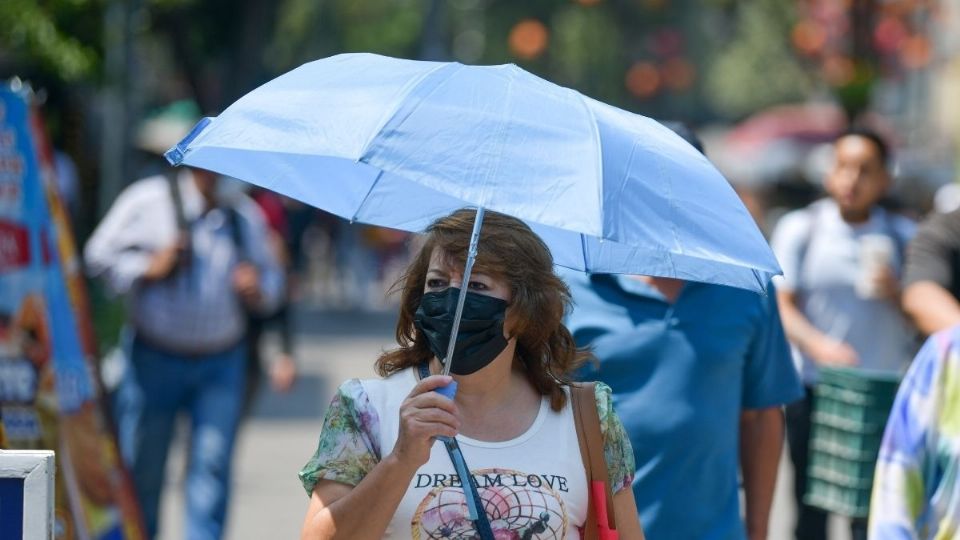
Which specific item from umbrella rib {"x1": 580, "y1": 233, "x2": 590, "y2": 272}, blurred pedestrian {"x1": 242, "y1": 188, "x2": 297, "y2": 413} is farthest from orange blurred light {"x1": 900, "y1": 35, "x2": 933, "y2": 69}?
umbrella rib {"x1": 580, "y1": 233, "x2": 590, "y2": 272}

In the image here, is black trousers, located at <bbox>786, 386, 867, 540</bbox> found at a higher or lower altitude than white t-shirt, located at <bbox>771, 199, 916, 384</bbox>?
lower

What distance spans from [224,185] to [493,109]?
5.02 m

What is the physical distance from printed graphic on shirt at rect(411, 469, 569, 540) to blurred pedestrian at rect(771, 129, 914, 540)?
4.12 meters

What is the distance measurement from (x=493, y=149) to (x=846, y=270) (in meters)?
4.56

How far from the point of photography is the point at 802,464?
742cm

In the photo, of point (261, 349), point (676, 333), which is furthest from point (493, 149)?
point (261, 349)

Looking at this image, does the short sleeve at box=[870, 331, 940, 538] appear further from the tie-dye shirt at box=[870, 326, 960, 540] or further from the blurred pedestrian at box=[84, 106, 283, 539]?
the blurred pedestrian at box=[84, 106, 283, 539]

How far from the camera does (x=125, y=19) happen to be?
12.2 metres

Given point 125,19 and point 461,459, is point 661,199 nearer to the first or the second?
point 461,459

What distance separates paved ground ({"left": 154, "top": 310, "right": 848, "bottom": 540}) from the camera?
9.95 m

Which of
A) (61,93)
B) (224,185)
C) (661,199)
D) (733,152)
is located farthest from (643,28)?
(661,199)

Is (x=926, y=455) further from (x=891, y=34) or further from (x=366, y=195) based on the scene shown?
(x=891, y=34)

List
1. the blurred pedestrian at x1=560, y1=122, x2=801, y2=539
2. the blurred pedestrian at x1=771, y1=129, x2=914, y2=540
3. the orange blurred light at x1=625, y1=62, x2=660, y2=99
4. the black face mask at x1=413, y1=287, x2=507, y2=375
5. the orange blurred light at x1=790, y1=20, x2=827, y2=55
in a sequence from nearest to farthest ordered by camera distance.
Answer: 1. the black face mask at x1=413, y1=287, x2=507, y2=375
2. the blurred pedestrian at x1=560, y1=122, x2=801, y2=539
3. the blurred pedestrian at x1=771, y1=129, x2=914, y2=540
4. the orange blurred light at x1=790, y1=20, x2=827, y2=55
5. the orange blurred light at x1=625, y1=62, x2=660, y2=99

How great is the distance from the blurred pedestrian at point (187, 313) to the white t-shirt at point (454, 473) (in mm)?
4367
